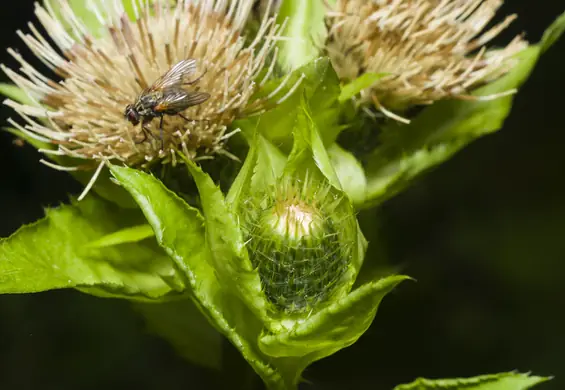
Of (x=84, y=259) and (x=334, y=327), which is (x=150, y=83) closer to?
(x=84, y=259)

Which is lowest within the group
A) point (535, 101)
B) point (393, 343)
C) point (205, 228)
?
point (393, 343)

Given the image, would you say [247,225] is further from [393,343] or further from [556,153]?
[556,153]

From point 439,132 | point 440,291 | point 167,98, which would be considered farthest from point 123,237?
point 440,291

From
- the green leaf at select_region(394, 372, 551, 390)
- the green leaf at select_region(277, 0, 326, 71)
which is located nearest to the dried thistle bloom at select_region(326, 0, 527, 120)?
the green leaf at select_region(277, 0, 326, 71)

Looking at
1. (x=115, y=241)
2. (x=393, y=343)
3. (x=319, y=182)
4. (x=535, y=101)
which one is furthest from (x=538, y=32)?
(x=115, y=241)

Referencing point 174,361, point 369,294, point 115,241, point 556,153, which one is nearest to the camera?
point 369,294

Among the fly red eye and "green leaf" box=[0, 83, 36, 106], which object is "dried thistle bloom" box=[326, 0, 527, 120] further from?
"green leaf" box=[0, 83, 36, 106]

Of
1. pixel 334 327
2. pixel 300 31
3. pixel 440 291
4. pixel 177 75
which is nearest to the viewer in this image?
pixel 334 327
